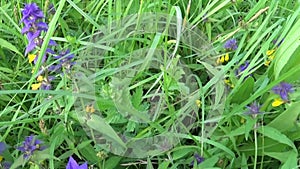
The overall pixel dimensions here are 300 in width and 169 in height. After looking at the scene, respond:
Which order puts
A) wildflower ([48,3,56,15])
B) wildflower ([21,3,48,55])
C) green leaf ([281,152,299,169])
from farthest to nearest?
wildflower ([48,3,56,15]), wildflower ([21,3,48,55]), green leaf ([281,152,299,169])

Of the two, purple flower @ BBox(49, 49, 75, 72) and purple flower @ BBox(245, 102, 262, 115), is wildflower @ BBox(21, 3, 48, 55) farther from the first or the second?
purple flower @ BBox(245, 102, 262, 115)

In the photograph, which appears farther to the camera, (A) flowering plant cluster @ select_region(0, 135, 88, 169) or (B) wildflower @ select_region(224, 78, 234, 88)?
(B) wildflower @ select_region(224, 78, 234, 88)

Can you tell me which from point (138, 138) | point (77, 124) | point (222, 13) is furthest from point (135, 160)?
point (222, 13)

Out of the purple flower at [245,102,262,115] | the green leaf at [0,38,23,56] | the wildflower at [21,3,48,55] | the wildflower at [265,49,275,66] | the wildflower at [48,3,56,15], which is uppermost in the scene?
the wildflower at [21,3,48,55]

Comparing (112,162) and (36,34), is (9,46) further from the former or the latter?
(112,162)

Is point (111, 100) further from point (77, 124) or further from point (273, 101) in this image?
point (273, 101)

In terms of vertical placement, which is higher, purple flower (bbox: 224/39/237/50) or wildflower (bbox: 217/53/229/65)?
purple flower (bbox: 224/39/237/50)

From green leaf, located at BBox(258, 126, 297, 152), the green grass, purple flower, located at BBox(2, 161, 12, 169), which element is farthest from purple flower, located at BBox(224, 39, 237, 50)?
purple flower, located at BBox(2, 161, 12, 169)

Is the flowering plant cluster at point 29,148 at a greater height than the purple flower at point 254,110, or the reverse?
the purple flower at point 254,110

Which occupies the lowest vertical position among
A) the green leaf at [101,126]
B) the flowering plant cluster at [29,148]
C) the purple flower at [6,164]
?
the purple flower at [6,164]

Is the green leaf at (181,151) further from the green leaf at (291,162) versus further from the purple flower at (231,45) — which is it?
the purple flower at (231,45)

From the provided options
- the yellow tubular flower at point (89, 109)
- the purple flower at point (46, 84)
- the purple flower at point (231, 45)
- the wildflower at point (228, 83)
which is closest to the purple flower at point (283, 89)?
the wildflower at point (228, 83)
